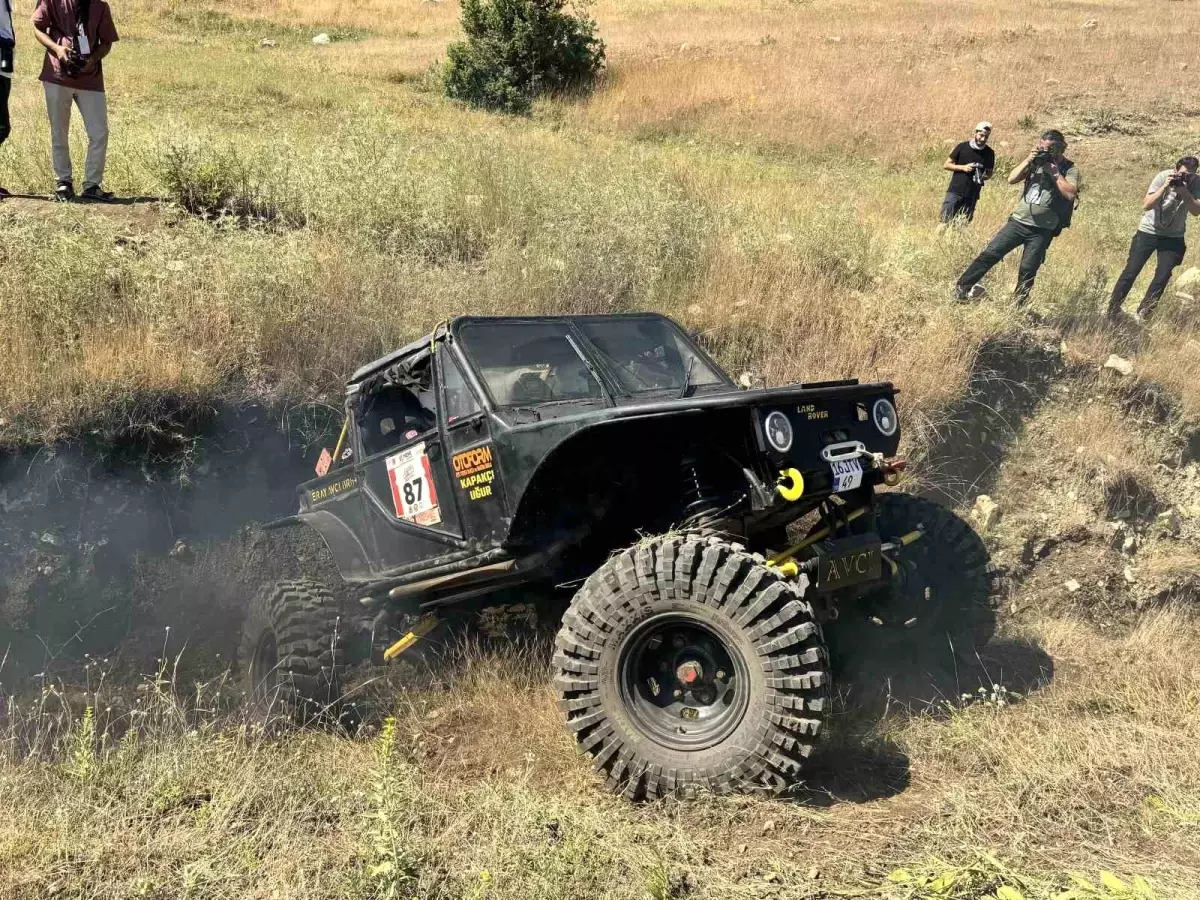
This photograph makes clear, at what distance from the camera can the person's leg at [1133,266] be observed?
26.1 feet

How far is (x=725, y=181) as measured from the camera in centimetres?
1123

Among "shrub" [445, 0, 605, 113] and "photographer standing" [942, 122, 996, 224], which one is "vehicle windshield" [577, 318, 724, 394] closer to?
"photographer standing" [942, 122, 996, 224]

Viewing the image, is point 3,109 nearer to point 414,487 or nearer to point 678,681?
point 414,487

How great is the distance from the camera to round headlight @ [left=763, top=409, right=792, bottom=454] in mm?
3490

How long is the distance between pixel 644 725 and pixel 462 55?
54.7 feet

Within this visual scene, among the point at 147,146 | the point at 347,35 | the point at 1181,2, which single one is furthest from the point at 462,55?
the point at 1181,2

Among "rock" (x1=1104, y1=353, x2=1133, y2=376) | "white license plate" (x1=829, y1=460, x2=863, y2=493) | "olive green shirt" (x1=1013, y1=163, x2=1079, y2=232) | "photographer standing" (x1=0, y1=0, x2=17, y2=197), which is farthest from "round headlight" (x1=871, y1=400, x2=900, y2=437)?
"photographer standing" (x1=0, y1=0, x2=17, y2=197)

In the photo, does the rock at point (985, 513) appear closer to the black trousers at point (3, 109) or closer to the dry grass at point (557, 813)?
the dry grass at point (557, 813)

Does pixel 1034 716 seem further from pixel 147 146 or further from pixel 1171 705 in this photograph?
pixel 147 146

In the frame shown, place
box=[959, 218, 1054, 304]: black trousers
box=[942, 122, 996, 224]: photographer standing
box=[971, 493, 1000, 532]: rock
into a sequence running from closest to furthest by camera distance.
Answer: box=[971, 493, 1000, 532]: rock, box=[959, 218, 1054, 304]: black trousers, box=[942, 122, 996, 224]: photographer standing

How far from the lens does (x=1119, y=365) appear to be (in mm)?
6875

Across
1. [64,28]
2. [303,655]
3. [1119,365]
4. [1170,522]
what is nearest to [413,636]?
[303,655]

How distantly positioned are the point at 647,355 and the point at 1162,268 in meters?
6.01

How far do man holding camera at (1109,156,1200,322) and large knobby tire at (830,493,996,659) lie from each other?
14.1 ft
